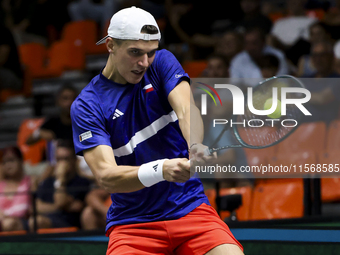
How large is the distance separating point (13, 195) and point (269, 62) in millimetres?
3011

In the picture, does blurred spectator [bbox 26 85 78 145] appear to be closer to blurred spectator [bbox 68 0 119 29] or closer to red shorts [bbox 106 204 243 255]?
blurred spectator [bbox 68 0 119 29]

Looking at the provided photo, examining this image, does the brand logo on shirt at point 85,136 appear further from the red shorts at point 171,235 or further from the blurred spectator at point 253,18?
the blurred spectator at point 253,18

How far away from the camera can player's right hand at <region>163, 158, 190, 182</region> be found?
2174 mm

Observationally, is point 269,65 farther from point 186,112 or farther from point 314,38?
point 186,112

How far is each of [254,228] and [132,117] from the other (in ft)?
5.27

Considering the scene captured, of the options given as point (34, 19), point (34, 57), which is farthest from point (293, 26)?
point (34, 19)

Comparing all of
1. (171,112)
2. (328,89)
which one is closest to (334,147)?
(328,89)

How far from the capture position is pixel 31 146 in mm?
7023

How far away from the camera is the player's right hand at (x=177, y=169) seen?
2174 millimetres

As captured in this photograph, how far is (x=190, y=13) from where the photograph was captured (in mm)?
7328

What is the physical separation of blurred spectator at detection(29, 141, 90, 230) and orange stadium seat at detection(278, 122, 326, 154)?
187 centimetres

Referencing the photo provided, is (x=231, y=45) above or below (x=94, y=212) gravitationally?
above

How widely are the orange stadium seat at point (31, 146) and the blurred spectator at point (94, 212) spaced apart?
1958 mm

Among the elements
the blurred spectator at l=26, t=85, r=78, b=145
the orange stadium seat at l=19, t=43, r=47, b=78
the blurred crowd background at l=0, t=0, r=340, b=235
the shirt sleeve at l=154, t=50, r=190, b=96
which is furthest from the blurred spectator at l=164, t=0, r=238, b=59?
the shirt sleeve at l=154, t=50, r=190, b=96
